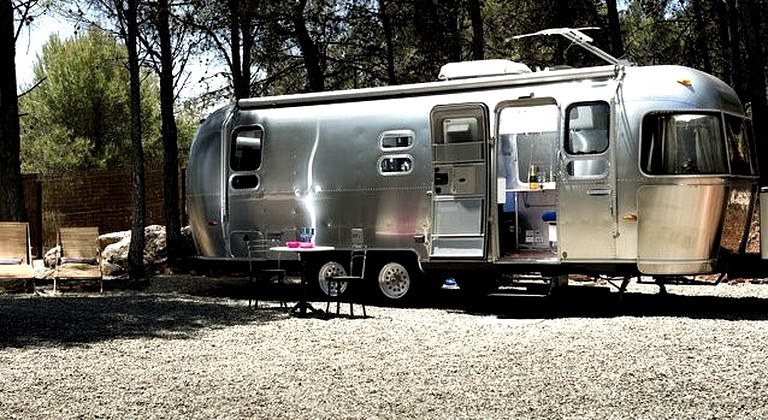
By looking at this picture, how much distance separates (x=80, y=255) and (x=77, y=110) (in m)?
21.5

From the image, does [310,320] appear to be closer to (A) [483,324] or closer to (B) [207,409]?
(A) [483,324]

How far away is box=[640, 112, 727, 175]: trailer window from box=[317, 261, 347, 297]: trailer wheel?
4.27 m

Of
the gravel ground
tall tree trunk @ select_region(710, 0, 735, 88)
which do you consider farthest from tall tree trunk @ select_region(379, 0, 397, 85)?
the gravel ground

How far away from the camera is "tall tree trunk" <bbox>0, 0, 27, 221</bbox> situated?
15.4 metres

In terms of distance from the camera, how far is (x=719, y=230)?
11.3 meters

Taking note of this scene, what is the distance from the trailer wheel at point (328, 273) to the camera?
1370 cm

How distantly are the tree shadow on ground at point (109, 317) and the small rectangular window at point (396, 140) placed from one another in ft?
7.90

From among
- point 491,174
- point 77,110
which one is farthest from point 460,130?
point 77,110


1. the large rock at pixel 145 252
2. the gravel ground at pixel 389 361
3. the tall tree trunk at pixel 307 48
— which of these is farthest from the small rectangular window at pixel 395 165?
the tall tree trunk at pixel 307 48

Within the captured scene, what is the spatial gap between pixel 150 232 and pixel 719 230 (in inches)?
467

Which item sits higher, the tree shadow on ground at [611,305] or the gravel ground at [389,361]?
the gravel ground at [389,361]

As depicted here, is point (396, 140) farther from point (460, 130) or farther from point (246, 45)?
point (246, 45)

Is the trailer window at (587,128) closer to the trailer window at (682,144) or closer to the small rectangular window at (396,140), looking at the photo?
the trailer window at (682,144)

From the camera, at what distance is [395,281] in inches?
524
